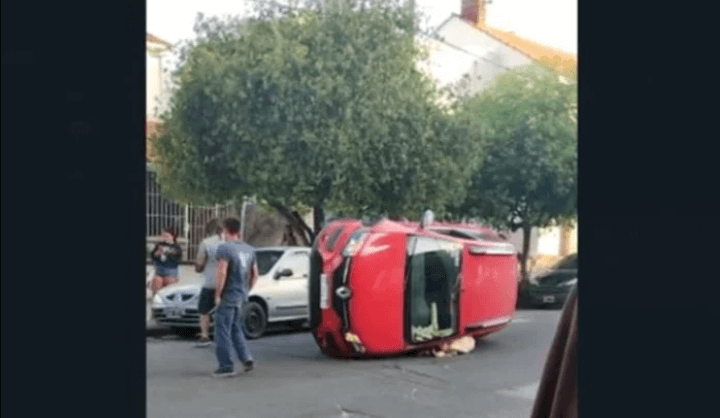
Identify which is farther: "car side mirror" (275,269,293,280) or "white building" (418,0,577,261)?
"white building" (418,0,577,261)

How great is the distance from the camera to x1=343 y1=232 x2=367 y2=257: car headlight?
5289mm

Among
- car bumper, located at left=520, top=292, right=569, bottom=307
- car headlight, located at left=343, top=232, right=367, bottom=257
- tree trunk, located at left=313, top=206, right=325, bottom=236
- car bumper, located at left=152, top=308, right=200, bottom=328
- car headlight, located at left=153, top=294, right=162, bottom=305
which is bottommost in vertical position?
car bumper, located at left=520, top=292, right=569, bottom=307

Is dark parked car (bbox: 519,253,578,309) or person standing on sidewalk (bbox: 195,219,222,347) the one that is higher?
person standing on sidewalk (bbox: 195,219,222,347)

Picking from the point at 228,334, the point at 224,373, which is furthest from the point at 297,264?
the point at 228,334

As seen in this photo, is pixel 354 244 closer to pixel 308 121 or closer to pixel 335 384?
pixel 335 384

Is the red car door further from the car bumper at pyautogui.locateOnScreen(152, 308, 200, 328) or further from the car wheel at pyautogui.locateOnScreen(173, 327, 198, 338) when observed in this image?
the car wheel at pyautogui.locateOnScreen(173, 327, 198, 338)

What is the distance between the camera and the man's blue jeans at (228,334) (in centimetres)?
422

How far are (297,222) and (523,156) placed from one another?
10.4ft

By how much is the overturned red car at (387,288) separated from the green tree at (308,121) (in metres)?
3.33

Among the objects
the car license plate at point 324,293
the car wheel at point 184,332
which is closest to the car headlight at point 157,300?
the car wheel at point 184,332

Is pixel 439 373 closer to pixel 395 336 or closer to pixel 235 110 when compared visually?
pixel 395 336

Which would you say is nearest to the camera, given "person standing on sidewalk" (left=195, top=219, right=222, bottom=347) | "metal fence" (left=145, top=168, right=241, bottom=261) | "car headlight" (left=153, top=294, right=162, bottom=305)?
"person standing on sidewalk" (left=195, top=219, right=222, bottom=347)

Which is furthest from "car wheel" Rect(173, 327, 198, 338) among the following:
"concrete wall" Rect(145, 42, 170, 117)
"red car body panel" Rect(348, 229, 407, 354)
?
"concrete wall" Rect(145, 42, 170, 117)

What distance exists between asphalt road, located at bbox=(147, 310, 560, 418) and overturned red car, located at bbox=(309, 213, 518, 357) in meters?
0.14
